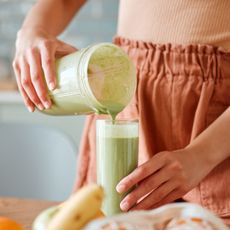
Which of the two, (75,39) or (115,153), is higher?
(115,153)

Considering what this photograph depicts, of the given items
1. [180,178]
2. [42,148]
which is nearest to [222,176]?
[180,178]

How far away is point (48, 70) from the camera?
837 mm

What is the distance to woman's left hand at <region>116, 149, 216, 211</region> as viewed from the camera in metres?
0.76

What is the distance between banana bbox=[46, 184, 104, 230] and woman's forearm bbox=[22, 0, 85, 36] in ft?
2.04

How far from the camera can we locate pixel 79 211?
46 centimetres

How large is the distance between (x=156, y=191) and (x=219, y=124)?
0.18 m

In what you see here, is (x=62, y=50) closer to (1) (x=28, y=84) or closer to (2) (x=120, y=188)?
(1) (x=28, y=84)

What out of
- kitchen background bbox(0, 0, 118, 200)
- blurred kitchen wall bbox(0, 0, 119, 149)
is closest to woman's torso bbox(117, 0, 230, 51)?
kitchen background bbox(0, 0, 118, 200)

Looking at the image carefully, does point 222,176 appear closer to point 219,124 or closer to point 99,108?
point 219,124

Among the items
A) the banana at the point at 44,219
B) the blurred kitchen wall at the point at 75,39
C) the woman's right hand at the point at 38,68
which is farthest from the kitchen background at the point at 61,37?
the banana at the point at 44,219

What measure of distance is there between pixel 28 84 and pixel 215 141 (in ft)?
1.07

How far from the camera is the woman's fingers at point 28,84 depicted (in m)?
0.88

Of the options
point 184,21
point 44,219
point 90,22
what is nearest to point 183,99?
point 184,21

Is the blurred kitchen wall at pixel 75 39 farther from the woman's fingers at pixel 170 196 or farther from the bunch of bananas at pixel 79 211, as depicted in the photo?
the bunch of bananas at pixel 79 211
